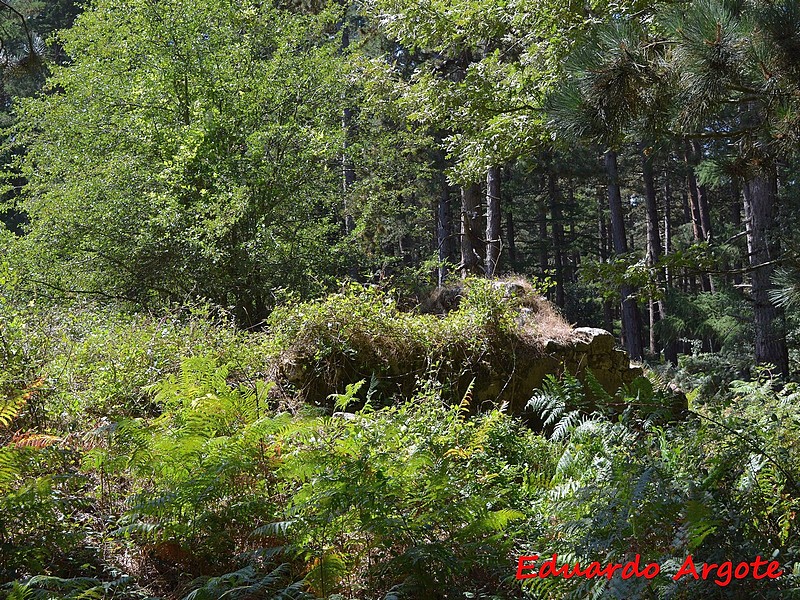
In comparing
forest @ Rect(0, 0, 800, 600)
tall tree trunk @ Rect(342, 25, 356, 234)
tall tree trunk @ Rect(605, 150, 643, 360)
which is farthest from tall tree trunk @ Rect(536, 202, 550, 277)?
forest @ Rect(0, 0, 800, 600)

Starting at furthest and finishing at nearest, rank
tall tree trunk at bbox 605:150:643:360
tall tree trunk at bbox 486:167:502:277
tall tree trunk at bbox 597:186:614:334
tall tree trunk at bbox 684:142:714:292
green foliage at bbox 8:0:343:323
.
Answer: tall tree trunk at bbox 597:186:614:334 → tall tree trunk at bbox 684:142:714:292 → tall tree trunk at bbox 605:150:643:360 → tall tree trunk at bbox 486:167:502:277 → green foliage at bbox 8:0:343:323

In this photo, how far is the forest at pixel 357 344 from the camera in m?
3.57

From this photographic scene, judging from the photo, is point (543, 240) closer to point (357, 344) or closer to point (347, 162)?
point (347, 162)

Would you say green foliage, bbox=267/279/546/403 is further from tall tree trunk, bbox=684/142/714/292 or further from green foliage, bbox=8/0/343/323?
tall tree trunk, bbox=684/142/714/292

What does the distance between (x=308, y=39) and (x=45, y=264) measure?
7.34 meters

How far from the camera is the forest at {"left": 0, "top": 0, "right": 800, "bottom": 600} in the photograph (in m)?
3.57

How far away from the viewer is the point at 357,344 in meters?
7.49

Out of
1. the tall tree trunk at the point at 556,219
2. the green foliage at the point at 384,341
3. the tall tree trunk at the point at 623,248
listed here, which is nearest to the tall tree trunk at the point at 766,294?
the tall tree trunk at the point at 623,248

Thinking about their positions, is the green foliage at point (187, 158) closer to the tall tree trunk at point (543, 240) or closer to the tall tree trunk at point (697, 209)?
the tall tree trunk at point (543, 240)

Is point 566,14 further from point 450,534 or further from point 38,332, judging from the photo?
point 38,332

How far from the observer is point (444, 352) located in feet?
26.0

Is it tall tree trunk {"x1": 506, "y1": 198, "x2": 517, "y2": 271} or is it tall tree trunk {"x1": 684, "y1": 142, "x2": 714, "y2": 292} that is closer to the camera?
tall tree trunk {"x1": 684, "y1": 142, "x2": 714, "y2": 292}

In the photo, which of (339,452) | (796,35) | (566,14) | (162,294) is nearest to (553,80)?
(566,14)

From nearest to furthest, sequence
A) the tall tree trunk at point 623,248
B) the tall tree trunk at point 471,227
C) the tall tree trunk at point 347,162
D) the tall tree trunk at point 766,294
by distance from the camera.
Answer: the tall tree trunk at point 766,294
the tall tree trunk at point 347,162
the tall tree trunk at point 471,227
the tall tree trunk at point 623,248
